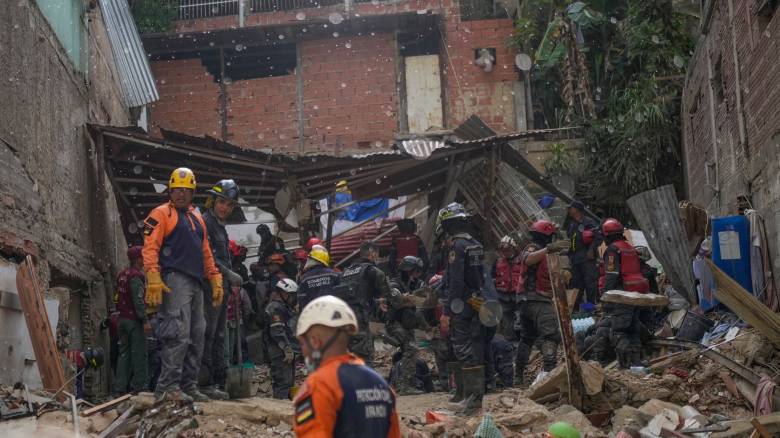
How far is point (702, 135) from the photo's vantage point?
16281mm

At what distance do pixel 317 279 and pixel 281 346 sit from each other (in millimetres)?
899

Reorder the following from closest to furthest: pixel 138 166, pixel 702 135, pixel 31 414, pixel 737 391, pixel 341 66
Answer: pixel 31 414 < pixel 737 391 < pixel 138 166 < pixel 702 135 < pixel 341 66

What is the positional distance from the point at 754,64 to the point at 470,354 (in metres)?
5.71

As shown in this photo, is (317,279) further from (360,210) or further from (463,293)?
(360,210)

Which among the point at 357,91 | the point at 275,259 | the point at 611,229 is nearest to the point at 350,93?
the point at 357,91

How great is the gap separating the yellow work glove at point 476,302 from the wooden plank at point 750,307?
236 centimetres

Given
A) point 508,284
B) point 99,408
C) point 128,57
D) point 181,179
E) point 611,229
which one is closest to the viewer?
point 99,408

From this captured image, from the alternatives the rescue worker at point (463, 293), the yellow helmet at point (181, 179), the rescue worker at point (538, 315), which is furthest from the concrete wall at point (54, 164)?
the rescue worker at point (538, 315)

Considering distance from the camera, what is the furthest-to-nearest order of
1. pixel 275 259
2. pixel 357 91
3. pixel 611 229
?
pixel 357 91, pixel 275 259, pixel 611 229

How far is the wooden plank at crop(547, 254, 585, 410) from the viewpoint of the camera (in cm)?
852

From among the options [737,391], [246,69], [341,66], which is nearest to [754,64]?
[737,391]

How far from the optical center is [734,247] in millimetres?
10805

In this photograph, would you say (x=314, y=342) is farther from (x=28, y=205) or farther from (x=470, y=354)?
(x=28, y=205)

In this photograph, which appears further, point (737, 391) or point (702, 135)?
point (702, 135)
